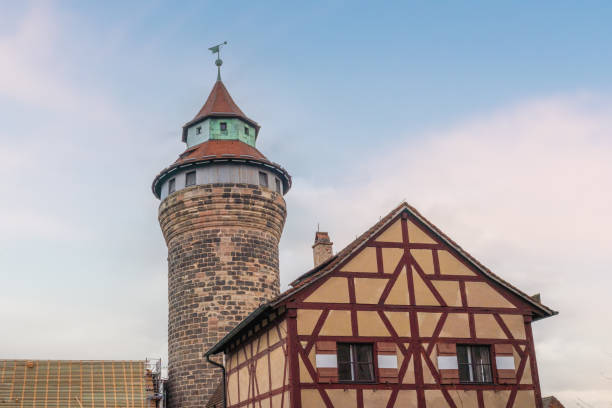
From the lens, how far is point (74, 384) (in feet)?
97.8

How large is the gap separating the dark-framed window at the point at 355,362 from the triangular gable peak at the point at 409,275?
102cm

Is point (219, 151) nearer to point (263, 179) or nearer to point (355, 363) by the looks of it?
point (263, 179)

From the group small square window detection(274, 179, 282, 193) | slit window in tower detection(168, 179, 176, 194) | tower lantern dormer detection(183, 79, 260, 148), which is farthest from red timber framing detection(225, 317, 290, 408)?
tower lantern dormer detection(183, 79, 260, 148)

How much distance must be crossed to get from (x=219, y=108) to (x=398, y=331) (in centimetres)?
1705

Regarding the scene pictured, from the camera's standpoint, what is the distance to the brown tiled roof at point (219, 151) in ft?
100

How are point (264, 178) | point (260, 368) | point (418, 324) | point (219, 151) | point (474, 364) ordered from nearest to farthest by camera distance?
point (418, 324) → point (474, 364) → point (260, 368) → point (219, 151) → point (264, 178)

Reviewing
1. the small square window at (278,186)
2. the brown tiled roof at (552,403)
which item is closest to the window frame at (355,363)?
the brown tiled roof at (552,403)

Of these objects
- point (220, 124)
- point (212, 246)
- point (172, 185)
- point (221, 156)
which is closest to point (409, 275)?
point (212, 246)

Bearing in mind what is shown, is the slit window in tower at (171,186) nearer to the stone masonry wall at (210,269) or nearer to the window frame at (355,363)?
the stone masonry wall at (210,269)

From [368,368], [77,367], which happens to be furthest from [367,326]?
[77,367]

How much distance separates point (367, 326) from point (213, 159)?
44.6 ft

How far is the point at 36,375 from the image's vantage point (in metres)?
30.0

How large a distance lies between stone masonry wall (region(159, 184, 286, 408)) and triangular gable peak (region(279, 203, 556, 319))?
959cm

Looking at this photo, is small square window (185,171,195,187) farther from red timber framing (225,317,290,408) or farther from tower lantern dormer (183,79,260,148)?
Result: red timber framing (225,317,290,408)
